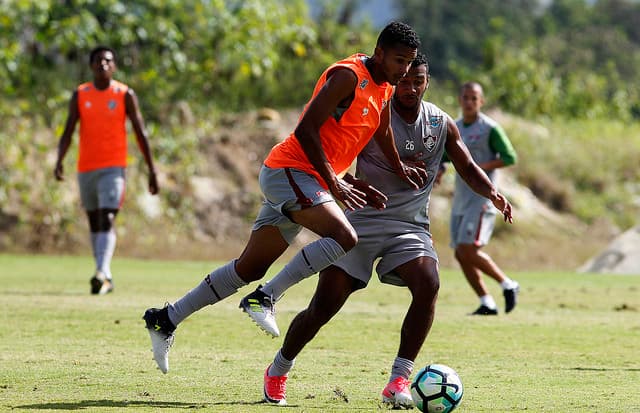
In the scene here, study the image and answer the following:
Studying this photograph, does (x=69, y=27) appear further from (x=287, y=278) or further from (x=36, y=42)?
(x=287, y=278)

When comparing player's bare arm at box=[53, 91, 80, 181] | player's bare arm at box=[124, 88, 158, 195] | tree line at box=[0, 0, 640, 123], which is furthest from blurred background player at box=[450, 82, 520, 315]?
tree line at box=[0, 0, 640, 123]

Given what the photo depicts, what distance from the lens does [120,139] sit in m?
14.3

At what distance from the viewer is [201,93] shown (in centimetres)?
3128

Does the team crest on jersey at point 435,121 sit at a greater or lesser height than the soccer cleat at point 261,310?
greater

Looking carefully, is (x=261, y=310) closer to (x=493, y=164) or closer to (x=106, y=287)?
(x=493, y=164)

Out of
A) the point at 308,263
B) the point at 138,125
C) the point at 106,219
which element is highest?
the point at 138,125

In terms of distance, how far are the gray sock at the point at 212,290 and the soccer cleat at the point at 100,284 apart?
7.24 metres

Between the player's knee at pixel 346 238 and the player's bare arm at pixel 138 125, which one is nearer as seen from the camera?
the player's knee at pixel 346 238

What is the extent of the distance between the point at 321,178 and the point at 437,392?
1.39m

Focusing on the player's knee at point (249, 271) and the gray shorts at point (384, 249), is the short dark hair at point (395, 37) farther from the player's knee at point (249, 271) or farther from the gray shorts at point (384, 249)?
the player's knee at point (249, 271)

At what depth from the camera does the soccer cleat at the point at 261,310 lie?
6723 mm

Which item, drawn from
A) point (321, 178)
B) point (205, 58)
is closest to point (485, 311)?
point (321, 178)

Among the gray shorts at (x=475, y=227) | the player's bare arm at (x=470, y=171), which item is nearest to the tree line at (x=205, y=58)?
the gray shorts at (x=475, y=227)

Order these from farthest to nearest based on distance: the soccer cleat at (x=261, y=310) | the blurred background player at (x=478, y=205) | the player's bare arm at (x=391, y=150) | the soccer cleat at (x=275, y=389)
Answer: the blurred background player at (x=478, y=205) → the player's bare arm at (x=391, y=150) → the soccer cleat at (x=275, y=389) → the soccer cleat at (x=261, y=310)
